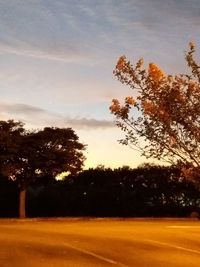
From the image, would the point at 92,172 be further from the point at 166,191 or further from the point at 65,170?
the point at 65,170

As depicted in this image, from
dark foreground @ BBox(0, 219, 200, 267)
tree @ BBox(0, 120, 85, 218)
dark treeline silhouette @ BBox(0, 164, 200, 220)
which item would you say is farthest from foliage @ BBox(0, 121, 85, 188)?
dark foreground @ BBox(0, 219, 200, 267)

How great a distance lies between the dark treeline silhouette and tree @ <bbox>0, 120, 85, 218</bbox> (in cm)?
545

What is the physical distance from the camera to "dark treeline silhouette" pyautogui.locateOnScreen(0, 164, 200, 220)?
167 ft

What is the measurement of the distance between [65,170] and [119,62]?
2578cm

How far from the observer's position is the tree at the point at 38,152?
4353 cm

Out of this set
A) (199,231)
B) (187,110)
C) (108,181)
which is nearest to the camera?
(187,110)

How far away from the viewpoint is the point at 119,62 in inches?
752

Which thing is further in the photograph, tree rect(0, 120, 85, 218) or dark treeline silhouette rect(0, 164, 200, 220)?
dark treeline silhouette rect(0, 164, 200, 220)

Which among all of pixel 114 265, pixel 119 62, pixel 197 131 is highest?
pixel 119 62

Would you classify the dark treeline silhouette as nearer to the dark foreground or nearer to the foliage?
the foliage

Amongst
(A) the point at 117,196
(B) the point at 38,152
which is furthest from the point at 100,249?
(A) the point at 117,196

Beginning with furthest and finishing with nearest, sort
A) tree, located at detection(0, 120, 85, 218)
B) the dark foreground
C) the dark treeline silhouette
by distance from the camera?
the dark treeline silhouette < tree, located at detection(0, 120, 85, 218) < the dark foreground

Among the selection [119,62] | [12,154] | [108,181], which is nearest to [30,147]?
[12,154]

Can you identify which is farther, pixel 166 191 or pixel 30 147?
pixel 166 191
